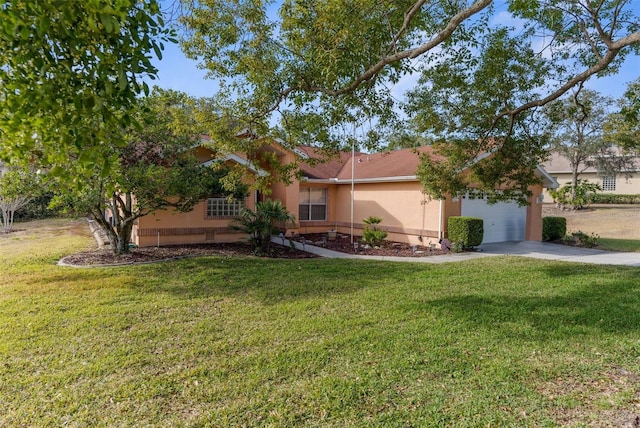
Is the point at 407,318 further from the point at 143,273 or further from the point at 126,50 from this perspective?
the point at 143,273

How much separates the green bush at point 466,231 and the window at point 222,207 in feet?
27.3

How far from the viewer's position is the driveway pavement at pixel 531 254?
1264 centimetres

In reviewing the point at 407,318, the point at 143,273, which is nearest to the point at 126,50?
the point at 407,318

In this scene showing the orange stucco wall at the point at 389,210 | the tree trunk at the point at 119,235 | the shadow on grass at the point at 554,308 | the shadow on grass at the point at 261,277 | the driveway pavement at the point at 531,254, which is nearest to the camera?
the shadow on grass at the point at 554,308

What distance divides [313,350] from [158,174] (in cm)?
709

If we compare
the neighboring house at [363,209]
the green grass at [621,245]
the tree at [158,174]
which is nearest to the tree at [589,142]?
the green grass at [621,245]

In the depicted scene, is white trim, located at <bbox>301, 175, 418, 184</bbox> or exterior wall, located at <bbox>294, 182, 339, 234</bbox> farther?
exterior wall, located at <bbox>294, 182, 339, 234</bbox>

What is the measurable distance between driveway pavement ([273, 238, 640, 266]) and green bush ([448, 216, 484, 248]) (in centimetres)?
45

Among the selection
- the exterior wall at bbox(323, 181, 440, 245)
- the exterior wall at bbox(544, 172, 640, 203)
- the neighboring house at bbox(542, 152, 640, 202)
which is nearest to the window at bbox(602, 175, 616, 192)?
the neighboring house at bbox(542, 152, 640, 202)

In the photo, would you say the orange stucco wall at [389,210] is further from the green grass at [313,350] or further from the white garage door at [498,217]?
the green grass at [313,350]

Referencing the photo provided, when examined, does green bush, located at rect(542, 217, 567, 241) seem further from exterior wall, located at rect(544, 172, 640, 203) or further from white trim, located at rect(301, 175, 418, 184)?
exterior wall, located at rect(544, 172, 640, 203)

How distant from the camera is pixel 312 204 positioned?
19266 millimetres

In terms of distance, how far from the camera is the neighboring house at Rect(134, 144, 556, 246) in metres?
14.3

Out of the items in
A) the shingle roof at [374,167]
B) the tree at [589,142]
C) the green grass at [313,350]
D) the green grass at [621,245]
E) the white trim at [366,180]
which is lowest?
the green grass at [313,350]
